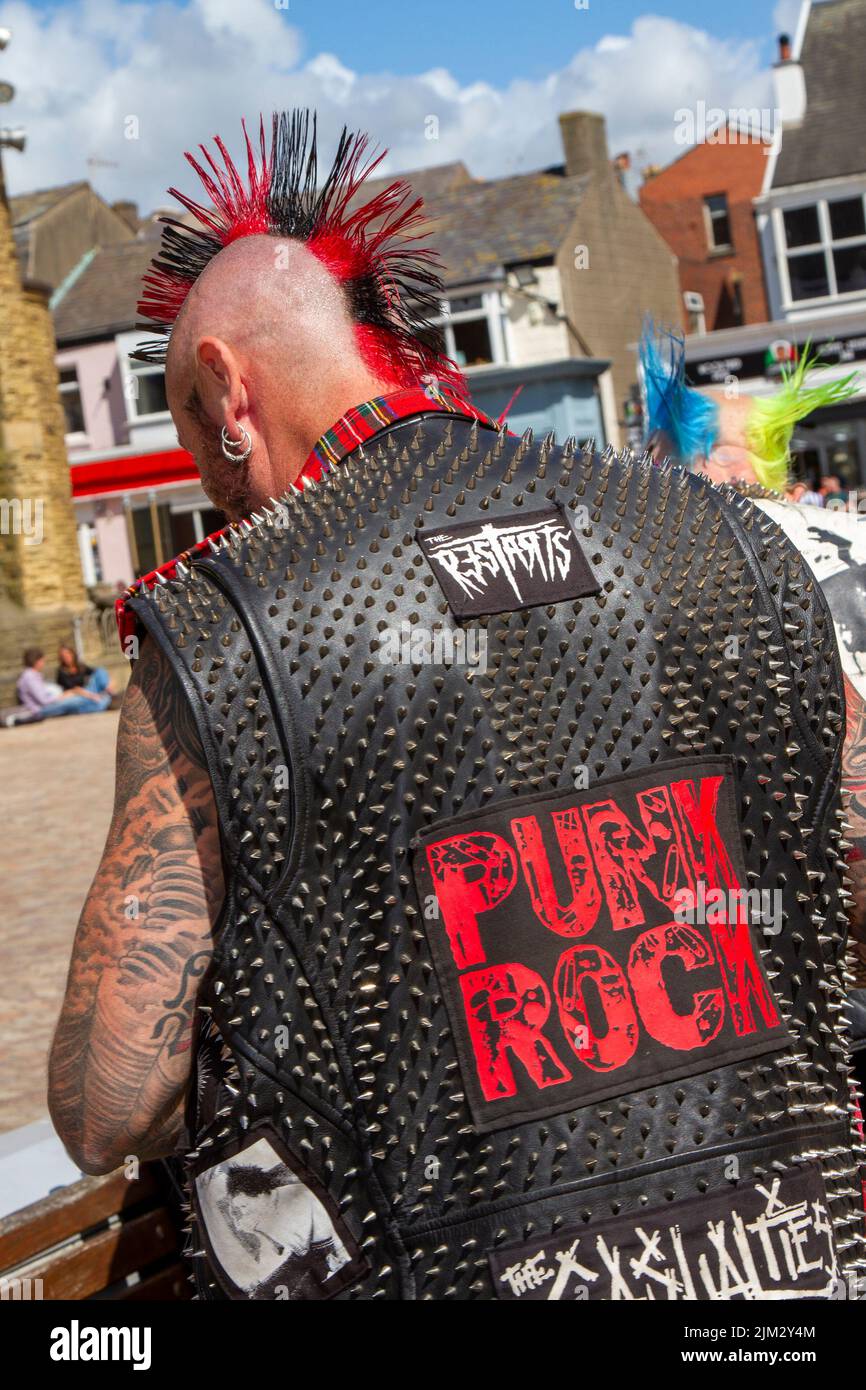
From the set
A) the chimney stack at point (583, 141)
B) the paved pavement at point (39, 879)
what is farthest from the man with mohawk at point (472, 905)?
the chimney stack at point (583, 141)

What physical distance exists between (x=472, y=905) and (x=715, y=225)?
1747 inches

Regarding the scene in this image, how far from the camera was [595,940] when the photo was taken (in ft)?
5.31

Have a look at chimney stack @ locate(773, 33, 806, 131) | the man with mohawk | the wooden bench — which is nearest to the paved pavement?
the wooden bench

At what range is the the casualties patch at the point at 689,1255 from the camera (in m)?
1.56

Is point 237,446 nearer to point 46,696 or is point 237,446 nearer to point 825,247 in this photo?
point 46,696

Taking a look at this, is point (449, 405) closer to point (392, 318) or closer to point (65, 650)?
point (392, 318)

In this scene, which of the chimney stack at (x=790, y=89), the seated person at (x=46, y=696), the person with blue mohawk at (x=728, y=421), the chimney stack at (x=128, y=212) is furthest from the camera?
the chimney stack at (x=128, y=212)

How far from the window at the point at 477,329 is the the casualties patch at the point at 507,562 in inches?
1306

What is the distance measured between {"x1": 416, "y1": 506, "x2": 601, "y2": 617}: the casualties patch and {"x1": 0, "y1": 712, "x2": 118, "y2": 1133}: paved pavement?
162 inches

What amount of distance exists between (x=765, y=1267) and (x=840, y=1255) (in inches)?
4.8

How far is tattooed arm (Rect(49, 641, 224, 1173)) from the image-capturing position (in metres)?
1.60

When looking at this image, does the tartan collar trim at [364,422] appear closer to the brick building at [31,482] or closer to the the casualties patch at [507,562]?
the the casualties patch at [507,562]

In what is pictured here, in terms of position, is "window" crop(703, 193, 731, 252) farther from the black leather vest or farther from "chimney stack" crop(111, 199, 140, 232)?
the black leather vest

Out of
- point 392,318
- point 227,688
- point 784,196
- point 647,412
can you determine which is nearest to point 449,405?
point 392,318
